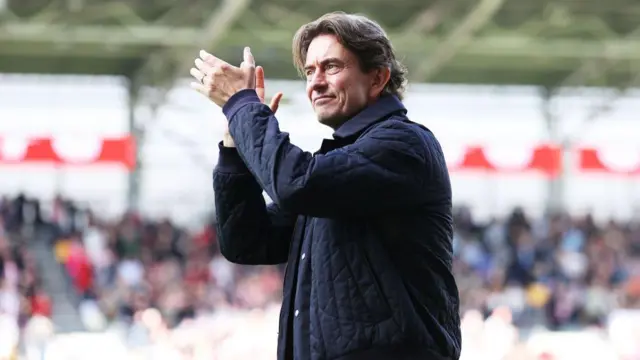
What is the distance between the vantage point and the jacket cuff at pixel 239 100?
2.70 meters

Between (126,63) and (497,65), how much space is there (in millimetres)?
7077

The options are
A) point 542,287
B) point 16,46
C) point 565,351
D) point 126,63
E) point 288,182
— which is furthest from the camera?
point 126,63

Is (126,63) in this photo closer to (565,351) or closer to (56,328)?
(56,328)

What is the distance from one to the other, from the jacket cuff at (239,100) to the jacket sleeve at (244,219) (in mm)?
184

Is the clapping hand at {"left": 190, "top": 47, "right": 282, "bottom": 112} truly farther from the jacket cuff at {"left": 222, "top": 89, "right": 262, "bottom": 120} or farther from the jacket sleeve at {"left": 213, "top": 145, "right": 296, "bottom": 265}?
the jacket sleeve at {"left": 213, "top": 145, "right": 296, "bottom": 265}

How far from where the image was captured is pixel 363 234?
266cm

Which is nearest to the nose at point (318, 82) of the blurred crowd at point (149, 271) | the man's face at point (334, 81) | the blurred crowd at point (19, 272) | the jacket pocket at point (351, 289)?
the man's face at point (334, 81)

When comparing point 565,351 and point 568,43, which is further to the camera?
point 568,43

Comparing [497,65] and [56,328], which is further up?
[497,65]

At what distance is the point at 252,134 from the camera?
104 inches

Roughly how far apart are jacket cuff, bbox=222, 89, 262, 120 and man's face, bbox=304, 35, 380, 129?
133 millimetres

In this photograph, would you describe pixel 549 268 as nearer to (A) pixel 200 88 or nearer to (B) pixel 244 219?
(B) pixel 244 219

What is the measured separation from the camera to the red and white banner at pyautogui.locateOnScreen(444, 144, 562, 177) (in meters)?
19.6

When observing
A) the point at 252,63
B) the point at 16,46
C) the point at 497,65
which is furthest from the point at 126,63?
the point at 252,63
